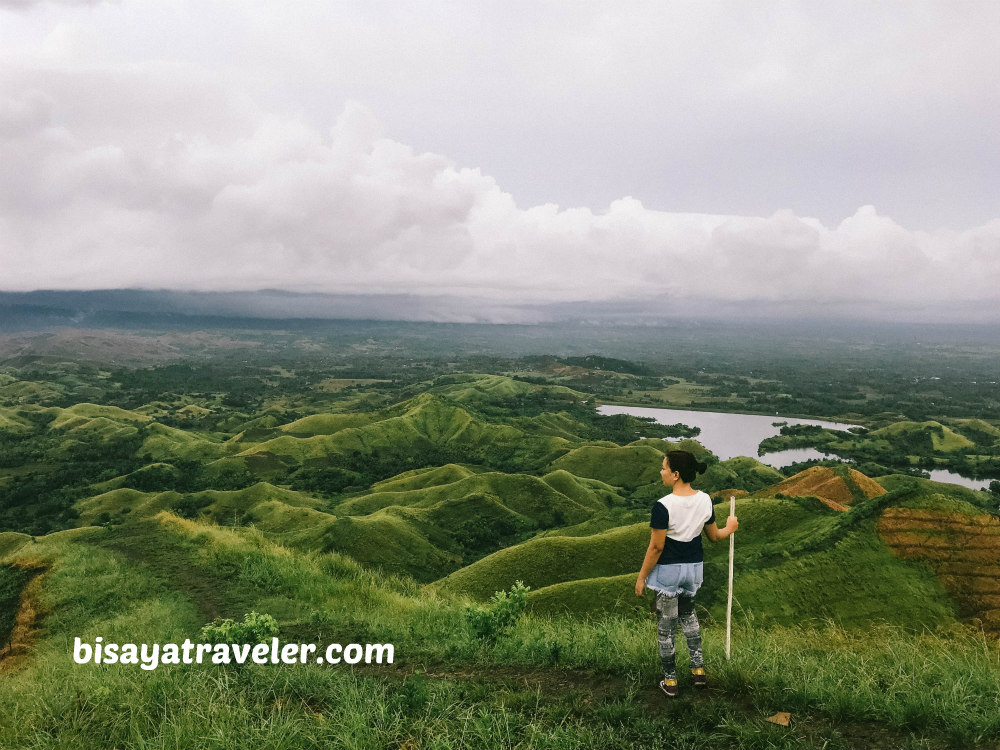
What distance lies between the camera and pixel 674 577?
7000 millimetres

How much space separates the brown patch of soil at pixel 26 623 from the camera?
1575 centimetres

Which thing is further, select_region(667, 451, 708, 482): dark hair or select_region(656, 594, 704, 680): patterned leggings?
select_region(656, 594, 704, 680): patterned leggings

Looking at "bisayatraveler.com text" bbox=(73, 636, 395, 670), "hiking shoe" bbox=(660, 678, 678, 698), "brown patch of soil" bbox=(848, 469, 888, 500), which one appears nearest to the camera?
"hiking shoe" bbox=(660, 678, 678, 698)

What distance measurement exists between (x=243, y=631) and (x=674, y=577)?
8.39 metres

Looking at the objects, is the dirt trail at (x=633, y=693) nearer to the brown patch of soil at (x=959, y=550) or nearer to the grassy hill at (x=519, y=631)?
the grassy hill at (x=519, y=631)

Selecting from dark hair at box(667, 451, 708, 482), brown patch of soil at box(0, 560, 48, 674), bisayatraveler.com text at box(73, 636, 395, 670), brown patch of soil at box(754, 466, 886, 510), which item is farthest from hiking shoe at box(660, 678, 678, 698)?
brown patch of soil at box(754, 466, 886, 510)

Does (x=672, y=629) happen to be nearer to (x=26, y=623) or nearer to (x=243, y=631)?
(x=243, y=631)

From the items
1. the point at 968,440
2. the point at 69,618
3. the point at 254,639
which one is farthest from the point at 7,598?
the point at 968,440

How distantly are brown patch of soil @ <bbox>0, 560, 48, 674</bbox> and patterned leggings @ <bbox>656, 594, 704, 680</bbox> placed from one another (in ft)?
58.0

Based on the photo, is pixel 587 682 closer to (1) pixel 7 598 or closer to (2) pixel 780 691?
(2) pixel 780 691

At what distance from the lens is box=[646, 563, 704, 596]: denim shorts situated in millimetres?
7000

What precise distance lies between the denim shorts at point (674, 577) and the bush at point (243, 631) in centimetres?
763

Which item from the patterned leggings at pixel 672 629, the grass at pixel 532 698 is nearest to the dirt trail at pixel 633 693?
the grass at pixel 532 698

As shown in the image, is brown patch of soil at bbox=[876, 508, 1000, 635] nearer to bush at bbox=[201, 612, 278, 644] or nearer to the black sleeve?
the black sleeve
